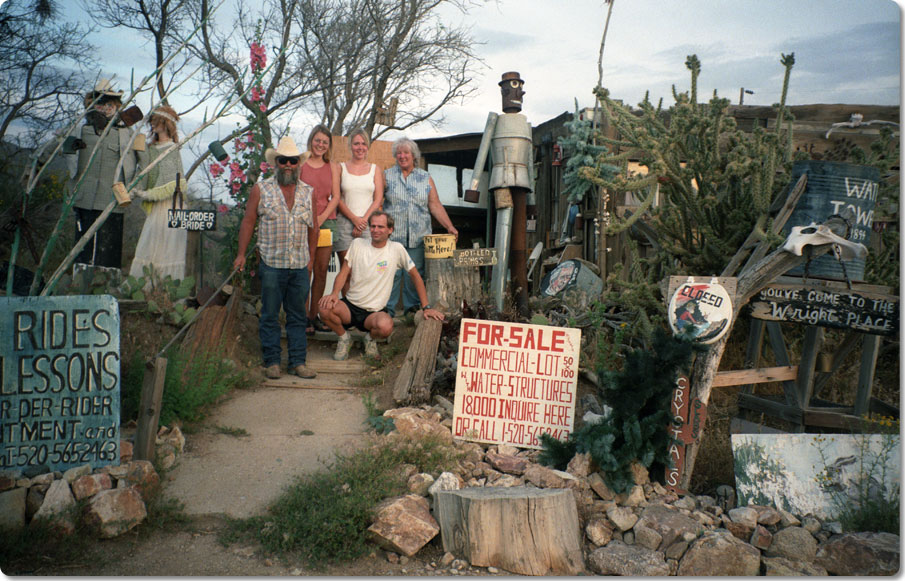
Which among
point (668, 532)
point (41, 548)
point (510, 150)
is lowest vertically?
point (41, 548)

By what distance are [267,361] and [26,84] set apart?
3.46 m

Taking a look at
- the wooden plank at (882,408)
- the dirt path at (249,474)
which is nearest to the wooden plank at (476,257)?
the dirt path at (249,474)

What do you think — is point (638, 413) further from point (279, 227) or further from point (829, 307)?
point (279, 227)

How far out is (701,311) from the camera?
11.9 ft

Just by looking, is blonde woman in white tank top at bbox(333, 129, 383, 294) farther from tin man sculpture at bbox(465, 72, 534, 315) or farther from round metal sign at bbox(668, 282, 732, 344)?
round metal sign at bbox(668, 282, 732, 344)

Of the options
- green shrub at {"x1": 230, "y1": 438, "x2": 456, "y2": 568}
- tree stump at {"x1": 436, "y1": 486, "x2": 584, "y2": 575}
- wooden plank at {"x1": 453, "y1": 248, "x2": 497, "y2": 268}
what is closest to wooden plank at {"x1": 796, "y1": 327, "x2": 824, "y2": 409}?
tree stump at {"x1": 436, "y1": 486, "x2": 584, "y2": 575}

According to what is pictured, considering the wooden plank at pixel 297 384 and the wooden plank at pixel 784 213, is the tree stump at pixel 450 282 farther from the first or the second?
the wooden plank at pixel 784 213

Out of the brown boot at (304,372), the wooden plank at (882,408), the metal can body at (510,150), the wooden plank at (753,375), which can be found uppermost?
the metal can body at (510,150)

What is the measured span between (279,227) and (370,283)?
0.93 meters

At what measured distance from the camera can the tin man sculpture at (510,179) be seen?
6785 millimetres

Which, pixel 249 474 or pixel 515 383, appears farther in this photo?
pixel 515 383

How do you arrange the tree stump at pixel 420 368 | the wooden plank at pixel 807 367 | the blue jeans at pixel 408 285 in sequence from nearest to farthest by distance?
1. the wooden plank at pixel 807 367
2. the tree stump at pixel 420 368
3. the blue jeans at pixel 408 285

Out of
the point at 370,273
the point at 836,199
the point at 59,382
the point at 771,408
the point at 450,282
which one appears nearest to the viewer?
the point at 59,382

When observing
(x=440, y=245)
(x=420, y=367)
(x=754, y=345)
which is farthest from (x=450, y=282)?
(x=754, y=345)
